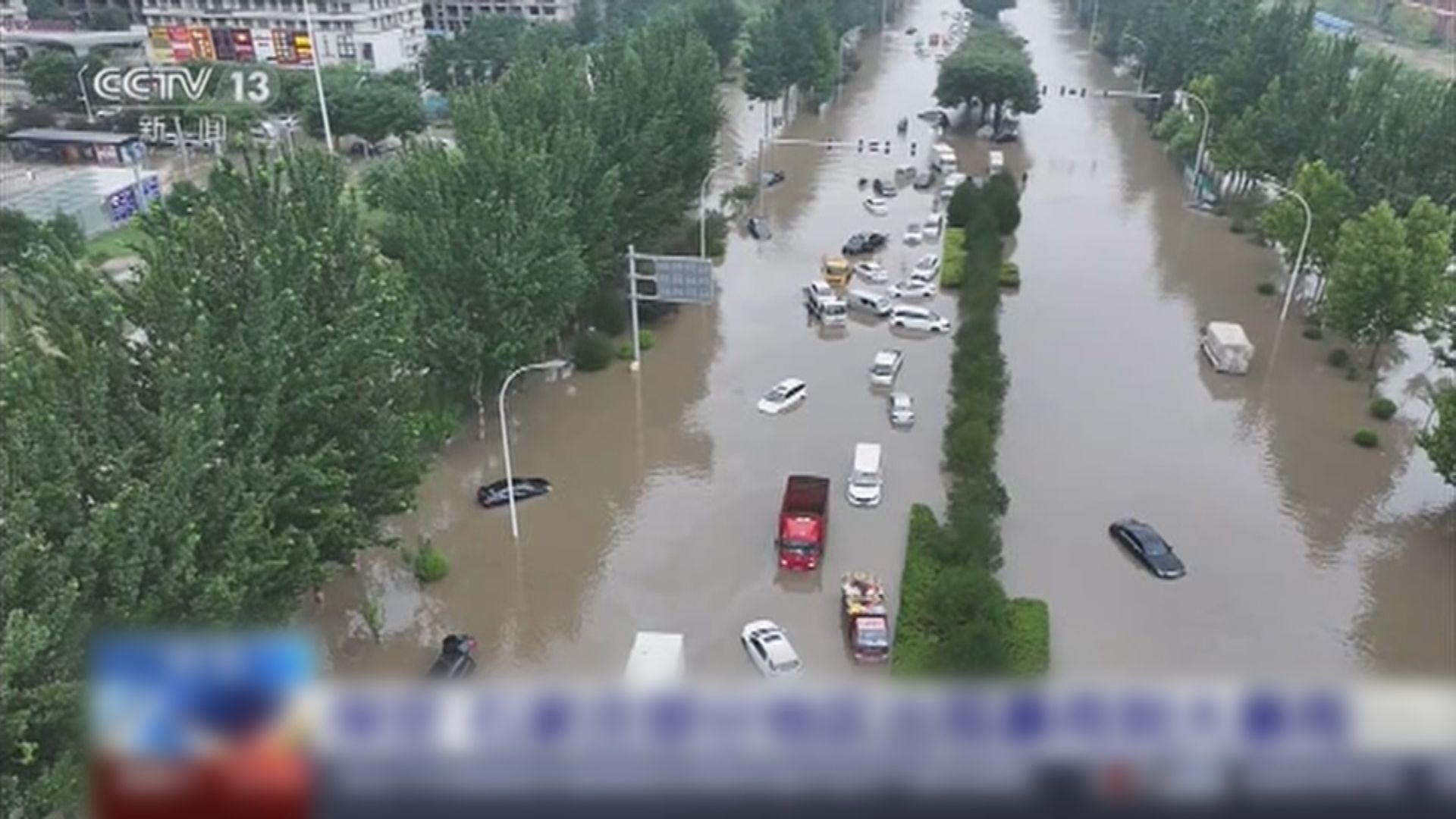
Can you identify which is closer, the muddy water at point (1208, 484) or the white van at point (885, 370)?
the muddy water at point (1208, 484)

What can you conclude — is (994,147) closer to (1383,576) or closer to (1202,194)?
(1202,194)

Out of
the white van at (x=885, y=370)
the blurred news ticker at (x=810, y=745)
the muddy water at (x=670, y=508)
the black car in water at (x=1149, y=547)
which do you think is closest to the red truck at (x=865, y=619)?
the muddy water at (x=670, y=508)

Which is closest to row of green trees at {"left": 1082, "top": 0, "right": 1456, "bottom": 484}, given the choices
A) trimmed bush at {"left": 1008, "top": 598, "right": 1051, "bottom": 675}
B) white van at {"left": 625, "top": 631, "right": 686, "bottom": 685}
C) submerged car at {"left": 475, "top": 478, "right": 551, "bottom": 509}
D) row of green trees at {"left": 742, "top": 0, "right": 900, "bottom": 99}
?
trimmed bush at {"left": 1008, "top": 598, "right": 1051, "bottom": 675}

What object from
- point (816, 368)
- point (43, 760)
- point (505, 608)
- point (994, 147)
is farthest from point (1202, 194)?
point (43, 760)

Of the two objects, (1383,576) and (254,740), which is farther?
(1383,576)

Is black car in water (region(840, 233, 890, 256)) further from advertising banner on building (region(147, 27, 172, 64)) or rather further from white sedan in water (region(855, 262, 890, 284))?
advertising banner on building (region(147, 27, 172, 64))

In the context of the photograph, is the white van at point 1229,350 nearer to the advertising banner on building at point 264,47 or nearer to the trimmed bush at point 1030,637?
the trimmed bush at point 1030,637

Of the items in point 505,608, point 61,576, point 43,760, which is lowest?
point 505,608
